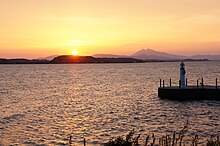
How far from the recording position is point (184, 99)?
36969mm

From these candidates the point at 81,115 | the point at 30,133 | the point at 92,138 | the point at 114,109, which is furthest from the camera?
the point at 114,109

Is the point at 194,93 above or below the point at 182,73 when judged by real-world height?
below

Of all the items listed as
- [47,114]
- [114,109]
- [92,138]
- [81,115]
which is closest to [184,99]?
[114,109]

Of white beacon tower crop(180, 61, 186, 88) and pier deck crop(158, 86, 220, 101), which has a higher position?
white beacon tower crop(180, 61, 186, 88)

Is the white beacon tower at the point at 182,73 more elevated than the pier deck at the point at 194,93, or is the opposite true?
the white beacon tower at the point at 182,73

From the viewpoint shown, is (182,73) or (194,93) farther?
(194,93)

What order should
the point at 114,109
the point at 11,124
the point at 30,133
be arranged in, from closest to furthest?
the point at 30,133 → the point at 11,124 → the point at 114,109

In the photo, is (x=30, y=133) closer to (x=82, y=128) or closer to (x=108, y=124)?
(x=82, y=128)

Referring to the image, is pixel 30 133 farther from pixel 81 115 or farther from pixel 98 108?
pixel 98 108

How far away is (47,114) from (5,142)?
1040 cm

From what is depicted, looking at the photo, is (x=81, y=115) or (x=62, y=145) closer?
(x=62, y=145)

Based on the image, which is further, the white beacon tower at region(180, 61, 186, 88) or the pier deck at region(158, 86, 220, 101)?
the white beacon tower at region(180, 61, 186, 88)

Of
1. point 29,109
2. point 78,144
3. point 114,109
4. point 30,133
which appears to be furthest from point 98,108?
point 78,144

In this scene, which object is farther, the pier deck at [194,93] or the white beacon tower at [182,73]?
the white beacon tower at [182,73]
